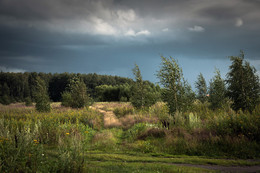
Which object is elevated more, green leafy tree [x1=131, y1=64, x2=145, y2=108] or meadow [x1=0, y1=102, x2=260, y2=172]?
green leafy tree [x1=131, y1=64, x2=145, y2=108]

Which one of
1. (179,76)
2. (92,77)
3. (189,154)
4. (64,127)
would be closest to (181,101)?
(179,76)

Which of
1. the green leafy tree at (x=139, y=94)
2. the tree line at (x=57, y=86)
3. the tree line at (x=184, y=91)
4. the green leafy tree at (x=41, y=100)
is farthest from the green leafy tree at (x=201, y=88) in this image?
the tree line at (x=57, y=86)

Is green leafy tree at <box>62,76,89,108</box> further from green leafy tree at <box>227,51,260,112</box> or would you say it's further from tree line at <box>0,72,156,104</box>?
tree line at <box>0,72,156,104</box>

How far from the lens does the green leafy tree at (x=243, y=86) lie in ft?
48.6

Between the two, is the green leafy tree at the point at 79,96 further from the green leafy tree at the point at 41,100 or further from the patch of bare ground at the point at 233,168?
the patch of bare ground at the point at 233,168

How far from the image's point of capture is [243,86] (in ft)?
48.8

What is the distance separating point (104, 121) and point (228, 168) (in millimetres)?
13812

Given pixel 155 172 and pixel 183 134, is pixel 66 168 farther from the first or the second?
pixel 183 134

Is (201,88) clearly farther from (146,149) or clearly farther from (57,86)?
(57,86)

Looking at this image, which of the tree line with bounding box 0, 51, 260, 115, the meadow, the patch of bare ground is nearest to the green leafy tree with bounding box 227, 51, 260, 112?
the tree line with bounding box 0, 51, 260, 115

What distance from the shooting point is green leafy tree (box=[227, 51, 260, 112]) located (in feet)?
48.6

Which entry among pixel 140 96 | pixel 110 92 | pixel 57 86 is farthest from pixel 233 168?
pixel 57 86

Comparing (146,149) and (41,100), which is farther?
(41,100)

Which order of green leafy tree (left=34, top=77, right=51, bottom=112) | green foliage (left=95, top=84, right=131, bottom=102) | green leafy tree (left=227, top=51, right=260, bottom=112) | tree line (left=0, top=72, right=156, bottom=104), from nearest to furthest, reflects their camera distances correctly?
1. green leafy tree (left=227, top=51, right=260, bottom=112)
2. green leafy tree (left=34, top=77, right=51, bottom=112)
3. green foliage (left=95, top=84, right=131, bottom=102)
4. tree line (left=0, top=72, right=156, bottom=104)
